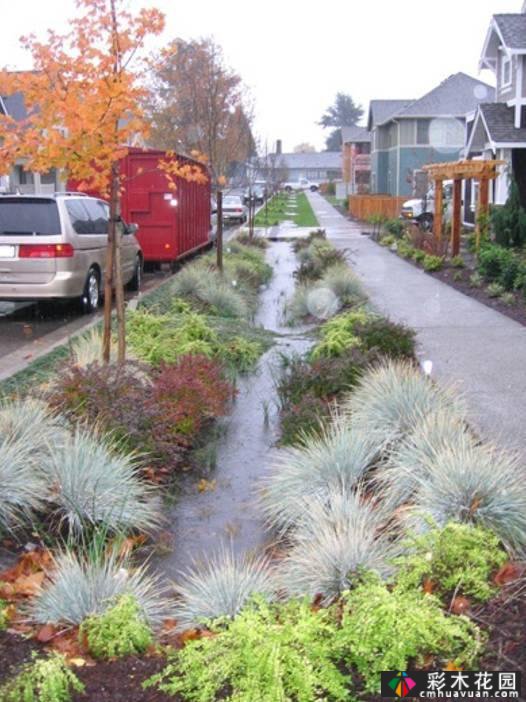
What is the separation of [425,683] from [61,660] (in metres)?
1.31

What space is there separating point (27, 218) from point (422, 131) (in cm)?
5109

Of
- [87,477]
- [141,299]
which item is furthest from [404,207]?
[87,477]

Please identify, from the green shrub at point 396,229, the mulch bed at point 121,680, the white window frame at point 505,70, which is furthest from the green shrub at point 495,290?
the white window frame at point 505,70

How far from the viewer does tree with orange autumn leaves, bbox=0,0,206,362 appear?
7277 millimetres

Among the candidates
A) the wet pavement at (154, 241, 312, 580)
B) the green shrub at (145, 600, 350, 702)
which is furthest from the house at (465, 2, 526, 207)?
the green shrub at (145, 600, 350, 702)

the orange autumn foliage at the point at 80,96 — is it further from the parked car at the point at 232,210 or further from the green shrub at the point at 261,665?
the parked car at the point at 232,210

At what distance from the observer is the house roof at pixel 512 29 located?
2706 cm

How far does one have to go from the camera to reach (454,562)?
13.0 feet

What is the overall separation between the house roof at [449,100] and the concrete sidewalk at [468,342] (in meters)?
41.5

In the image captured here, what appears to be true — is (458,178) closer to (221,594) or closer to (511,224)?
(511,224)

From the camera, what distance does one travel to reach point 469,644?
10.9ft

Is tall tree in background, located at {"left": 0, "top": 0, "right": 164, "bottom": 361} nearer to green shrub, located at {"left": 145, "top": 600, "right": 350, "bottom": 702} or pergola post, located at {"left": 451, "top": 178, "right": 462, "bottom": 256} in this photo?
green shrub, located at {"left": 145, "top": 600, "right": 350, "bottom": 702}

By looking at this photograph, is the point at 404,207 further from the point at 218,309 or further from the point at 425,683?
the point at 425,683

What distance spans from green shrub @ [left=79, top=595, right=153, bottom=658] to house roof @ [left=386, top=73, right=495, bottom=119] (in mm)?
58265
